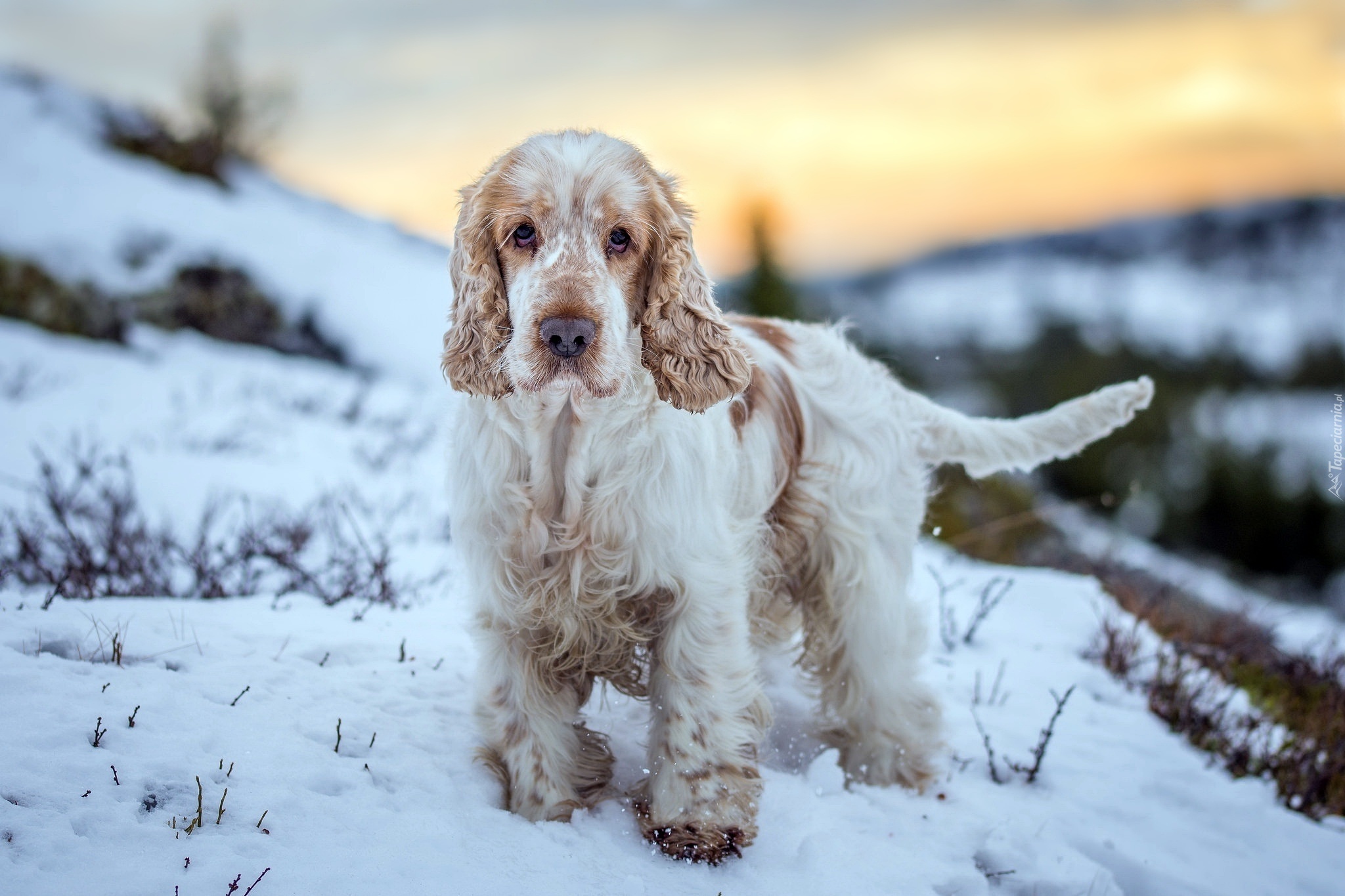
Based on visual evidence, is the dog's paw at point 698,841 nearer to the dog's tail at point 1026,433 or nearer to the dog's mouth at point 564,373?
the dog's mouth at point 564,373

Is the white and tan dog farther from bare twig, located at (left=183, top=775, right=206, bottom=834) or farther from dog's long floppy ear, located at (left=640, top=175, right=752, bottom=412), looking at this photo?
bare twig, located at (left=183, top=775, right=206, bottom=834)

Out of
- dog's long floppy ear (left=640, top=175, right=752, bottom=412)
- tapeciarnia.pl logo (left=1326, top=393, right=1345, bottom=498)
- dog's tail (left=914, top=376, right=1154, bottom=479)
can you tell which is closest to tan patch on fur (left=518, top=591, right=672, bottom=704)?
dog's long floppy ear (left=640, top=175, right=752, bottom=412)

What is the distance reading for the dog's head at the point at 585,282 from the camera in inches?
88.7

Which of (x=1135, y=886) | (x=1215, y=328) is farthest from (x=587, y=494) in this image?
(x=1215, y=328)

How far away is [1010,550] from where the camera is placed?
7301mm

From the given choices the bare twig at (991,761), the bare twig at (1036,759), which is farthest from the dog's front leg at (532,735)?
the bare twig at (1036,759)

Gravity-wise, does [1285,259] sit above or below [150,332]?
above

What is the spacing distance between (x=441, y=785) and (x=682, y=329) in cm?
146

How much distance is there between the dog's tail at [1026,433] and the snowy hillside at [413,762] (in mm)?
1008

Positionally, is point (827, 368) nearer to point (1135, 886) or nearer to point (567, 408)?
point (567, 408)

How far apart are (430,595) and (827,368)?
2102mm

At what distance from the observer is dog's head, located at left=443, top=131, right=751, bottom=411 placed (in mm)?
2252

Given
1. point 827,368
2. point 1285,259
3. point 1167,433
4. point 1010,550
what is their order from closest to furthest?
point 827,368 < point 1010,550 < point 1167,433 < point 1285,259

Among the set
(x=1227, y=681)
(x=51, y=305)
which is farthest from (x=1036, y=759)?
(x=51, y=305)
